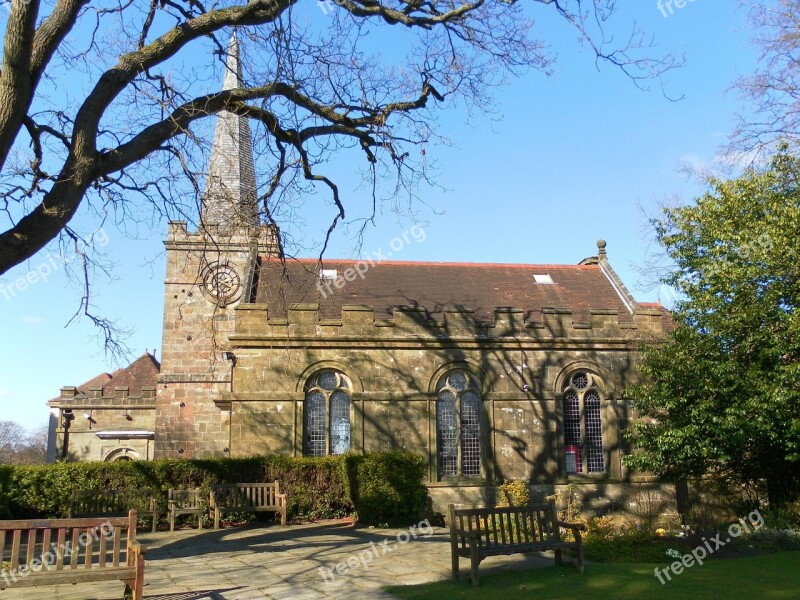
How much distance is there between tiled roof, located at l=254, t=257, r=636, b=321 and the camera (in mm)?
22422

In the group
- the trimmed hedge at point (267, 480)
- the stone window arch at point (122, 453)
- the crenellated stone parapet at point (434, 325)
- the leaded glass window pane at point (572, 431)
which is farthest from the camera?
the stone window arch at point (122, 453)

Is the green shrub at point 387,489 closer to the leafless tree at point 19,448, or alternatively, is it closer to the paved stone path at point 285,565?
the paved stone path at point 285,565

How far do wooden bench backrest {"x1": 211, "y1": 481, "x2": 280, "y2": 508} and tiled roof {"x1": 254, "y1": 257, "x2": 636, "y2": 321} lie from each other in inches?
257

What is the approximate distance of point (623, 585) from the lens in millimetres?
8391

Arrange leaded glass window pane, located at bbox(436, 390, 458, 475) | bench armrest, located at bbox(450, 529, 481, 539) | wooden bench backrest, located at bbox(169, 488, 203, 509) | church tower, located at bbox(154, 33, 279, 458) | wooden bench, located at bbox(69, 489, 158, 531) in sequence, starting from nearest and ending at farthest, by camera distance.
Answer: bench armrest, located at bbox(450, 529, 481, 539) → wooden bench, located at bbox(69, 489, 158, 531) → wooden bench backrest, located at bbox(169, 488, 203, 509) → leaded glass window pane, located at bbox(436, 390, 458, 475) → church tower, located at bbox(154, 33, 279, 458)

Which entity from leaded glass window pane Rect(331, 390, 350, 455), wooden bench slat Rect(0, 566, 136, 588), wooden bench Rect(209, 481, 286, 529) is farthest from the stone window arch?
wooden bench slat Rect(0, 566, 136, 588)

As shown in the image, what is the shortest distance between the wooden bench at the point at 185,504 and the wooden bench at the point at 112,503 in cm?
35

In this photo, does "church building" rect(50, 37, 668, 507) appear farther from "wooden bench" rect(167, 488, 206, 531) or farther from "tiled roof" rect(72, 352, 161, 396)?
"tiled roof" rect(72, 352, 161, 396)

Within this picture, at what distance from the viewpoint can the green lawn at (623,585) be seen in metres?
7.89

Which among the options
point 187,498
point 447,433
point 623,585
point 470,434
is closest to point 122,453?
point 447,433

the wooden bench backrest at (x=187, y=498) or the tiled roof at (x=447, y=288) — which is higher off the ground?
the tiled roof at (x=447, y=288)

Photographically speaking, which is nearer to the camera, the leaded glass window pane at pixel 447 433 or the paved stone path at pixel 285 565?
the paved stone path at pixel 285 565

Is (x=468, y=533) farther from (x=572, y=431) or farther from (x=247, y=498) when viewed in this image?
(x=572, y=431)

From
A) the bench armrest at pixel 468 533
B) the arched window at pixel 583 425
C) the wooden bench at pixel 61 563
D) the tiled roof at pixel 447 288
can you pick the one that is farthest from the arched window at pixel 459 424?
the wooden bench at pixel 61 563
